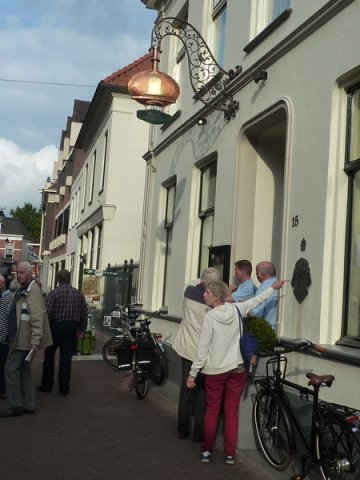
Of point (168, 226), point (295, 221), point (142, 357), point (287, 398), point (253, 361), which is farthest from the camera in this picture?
point (168, 226)

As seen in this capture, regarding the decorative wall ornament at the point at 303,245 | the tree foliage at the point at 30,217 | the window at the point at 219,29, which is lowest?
the decorative wall ornament at the point at 303,245

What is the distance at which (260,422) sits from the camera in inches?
214

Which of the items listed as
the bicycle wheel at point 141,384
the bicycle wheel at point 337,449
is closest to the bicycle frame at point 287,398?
the bicycle wheel at point 337,449

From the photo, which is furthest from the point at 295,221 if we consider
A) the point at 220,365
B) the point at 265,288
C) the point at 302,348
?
the point at 220,365

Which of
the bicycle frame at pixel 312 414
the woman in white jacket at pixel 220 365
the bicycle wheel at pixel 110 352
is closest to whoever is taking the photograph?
the bicycle frame at pixel 312 414

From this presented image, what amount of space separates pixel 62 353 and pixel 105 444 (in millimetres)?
2785

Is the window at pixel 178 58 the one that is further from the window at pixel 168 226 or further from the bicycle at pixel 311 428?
the bicycle at pixel 311 428

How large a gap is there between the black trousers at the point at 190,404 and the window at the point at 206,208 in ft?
11.7

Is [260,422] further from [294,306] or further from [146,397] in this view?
[146,397]

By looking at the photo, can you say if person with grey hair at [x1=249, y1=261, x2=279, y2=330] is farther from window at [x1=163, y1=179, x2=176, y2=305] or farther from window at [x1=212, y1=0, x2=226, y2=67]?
window at [x1=163, y1=179, x2=176, y2=305]

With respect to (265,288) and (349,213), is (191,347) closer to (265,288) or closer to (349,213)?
(265,288)

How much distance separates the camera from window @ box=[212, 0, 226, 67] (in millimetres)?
9695

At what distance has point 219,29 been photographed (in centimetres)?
998

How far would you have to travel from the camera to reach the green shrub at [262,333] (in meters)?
5.59
